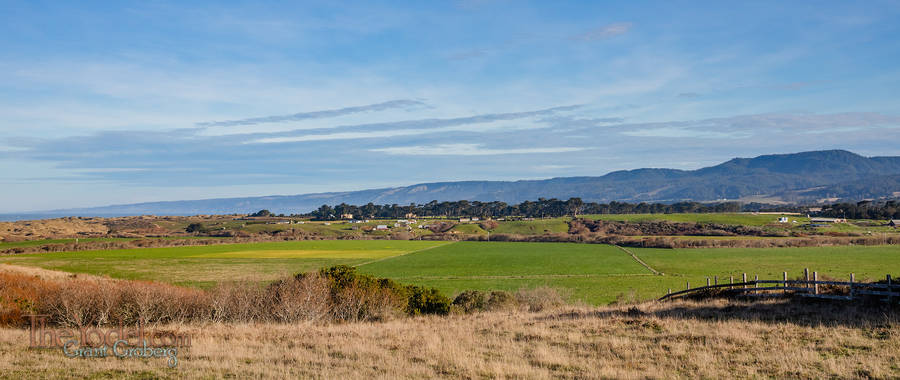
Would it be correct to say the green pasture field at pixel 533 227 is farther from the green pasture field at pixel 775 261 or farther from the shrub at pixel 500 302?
the shrub at pixel 500 302

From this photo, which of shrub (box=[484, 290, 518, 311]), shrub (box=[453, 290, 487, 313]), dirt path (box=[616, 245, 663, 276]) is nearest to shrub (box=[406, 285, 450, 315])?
shrub (box=[453, 290, 487, 313])

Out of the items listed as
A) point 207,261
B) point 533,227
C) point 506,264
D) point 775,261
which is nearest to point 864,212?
point 533,227

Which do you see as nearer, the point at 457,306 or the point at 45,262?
the point at 457,306

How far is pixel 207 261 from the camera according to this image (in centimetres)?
7794

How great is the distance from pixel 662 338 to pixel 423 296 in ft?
58.9

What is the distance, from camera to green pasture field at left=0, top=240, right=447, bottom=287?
60969mm

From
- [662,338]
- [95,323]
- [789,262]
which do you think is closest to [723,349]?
[662,338]

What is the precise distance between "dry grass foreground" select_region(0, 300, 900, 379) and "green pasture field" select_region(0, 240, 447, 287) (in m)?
36.7

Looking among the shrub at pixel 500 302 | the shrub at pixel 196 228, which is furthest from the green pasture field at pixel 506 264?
the shrub at pixel 196 228

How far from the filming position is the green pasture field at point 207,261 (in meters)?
61.0

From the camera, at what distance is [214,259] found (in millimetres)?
80938

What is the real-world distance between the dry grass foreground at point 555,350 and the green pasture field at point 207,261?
36666 millimetres

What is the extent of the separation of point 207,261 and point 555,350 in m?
71.3

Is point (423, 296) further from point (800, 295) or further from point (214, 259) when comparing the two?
point (214, 259)
